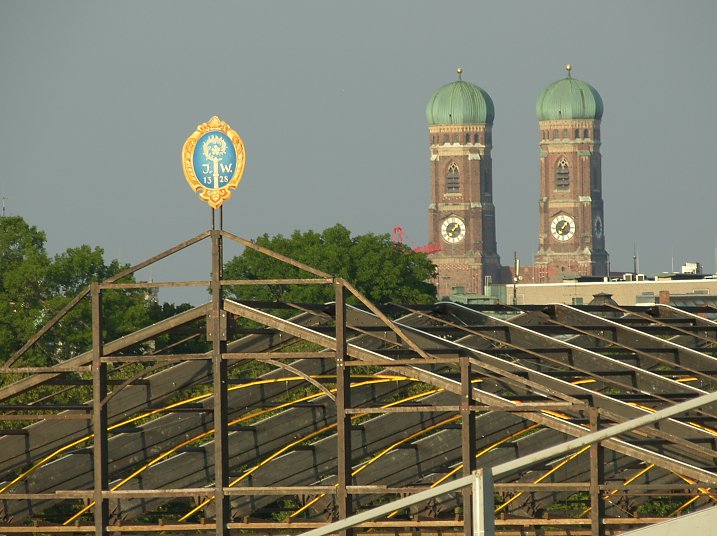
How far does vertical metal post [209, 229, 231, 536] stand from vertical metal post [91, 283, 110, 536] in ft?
5.14

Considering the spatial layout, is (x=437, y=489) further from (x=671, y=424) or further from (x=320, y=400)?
(x=320, y=400)

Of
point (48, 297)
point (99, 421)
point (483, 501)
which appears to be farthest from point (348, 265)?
point (483, 501)

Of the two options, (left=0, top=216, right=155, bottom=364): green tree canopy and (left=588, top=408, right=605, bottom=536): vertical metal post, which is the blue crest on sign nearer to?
(left=588, top=408, right=605, bottom=536): vertical metal post

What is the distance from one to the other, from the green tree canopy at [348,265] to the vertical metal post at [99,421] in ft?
315

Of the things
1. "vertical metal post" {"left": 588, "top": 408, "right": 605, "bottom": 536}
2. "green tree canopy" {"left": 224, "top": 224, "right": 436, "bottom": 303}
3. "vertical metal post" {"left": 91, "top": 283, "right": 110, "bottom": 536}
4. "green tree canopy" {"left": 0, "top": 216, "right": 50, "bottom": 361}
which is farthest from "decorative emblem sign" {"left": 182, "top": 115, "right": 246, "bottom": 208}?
"green tree canopy" {"left": 224, "top": 224, "right": 436, "bottom": 303}

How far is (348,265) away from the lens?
12988 centimetres

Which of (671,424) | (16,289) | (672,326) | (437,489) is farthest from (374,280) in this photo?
(437,489)

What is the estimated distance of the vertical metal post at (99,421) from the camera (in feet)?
85.0

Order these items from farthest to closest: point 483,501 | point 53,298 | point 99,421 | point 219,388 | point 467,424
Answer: point 53,298, point 99,421, point 219,388, point 467,424, point 483,501

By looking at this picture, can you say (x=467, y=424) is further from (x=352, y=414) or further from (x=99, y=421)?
(x=99, y=421)

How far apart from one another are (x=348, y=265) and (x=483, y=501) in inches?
4597

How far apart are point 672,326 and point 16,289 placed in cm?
5683

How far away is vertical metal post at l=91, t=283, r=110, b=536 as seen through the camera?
25922 mm

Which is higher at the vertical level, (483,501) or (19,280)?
(19,280)
